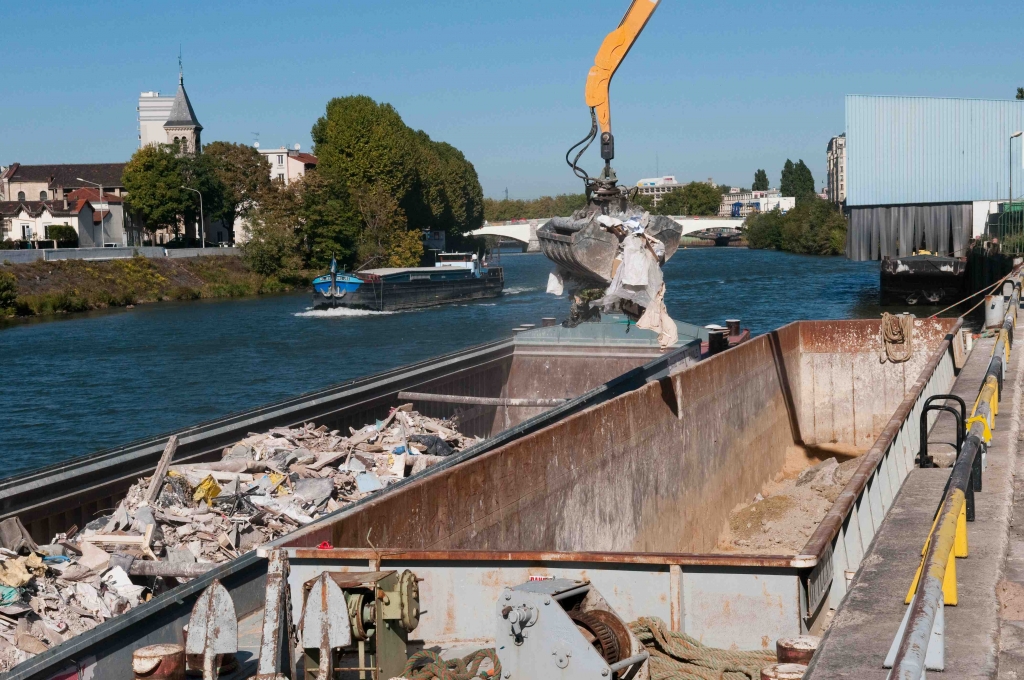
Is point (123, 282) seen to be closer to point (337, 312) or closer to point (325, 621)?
point (337, 312)

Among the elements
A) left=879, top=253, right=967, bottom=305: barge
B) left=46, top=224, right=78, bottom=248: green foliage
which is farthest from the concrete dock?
left=46, top=224, right=78, bottom=248: green foliage

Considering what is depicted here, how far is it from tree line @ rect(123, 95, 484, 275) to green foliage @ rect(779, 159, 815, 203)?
115 metres

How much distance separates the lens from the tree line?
7844 centimetres

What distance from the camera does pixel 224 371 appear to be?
34656 millimetres

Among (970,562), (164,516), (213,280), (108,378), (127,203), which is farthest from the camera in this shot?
(127,203)

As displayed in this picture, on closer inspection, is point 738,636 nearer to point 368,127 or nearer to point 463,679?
point 463,679

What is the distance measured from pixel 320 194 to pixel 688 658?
77.7 metres

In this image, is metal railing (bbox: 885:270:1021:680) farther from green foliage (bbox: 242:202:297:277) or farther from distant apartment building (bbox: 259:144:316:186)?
distant apartment building (bbox: 259:144:316:186)

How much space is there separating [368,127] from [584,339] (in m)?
73.4

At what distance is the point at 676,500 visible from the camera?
1411cm

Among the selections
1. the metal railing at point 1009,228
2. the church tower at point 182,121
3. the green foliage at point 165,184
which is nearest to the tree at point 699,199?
the church tower at point 182,121

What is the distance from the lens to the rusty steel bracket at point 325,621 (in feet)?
16.8

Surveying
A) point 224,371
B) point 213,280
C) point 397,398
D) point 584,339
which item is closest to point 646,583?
point 397,398

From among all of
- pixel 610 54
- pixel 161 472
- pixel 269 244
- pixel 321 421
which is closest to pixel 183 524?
pixel 161 472
